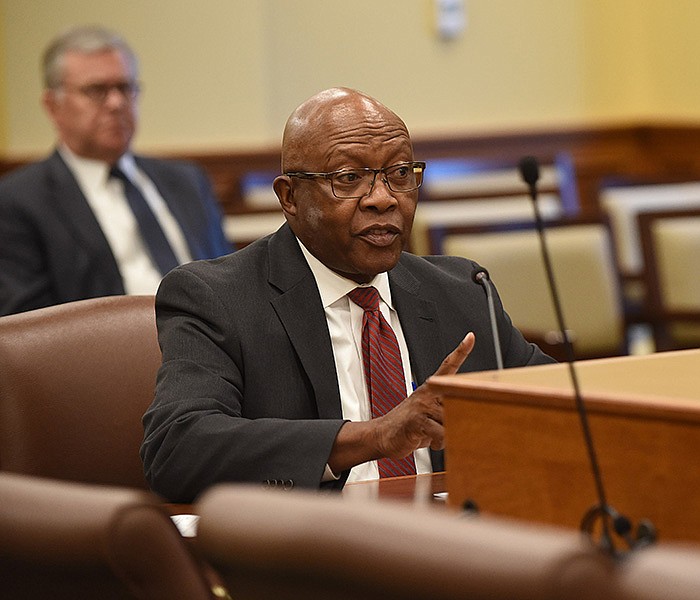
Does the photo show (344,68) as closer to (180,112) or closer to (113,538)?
(180,112)

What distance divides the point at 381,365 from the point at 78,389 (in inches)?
23.7

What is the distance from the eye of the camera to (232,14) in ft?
23.3

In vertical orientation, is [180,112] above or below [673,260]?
above

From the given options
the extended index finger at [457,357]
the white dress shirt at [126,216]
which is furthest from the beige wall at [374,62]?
the extended index finger at [457,357]

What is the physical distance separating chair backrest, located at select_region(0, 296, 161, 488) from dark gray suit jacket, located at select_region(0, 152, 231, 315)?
1426mm

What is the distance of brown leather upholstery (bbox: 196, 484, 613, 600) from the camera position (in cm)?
93

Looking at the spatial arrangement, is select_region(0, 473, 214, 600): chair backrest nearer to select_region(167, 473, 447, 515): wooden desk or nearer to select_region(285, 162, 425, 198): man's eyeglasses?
select_region(167, 473, 447, 515): wooden desk

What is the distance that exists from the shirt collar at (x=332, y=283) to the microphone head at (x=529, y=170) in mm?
903

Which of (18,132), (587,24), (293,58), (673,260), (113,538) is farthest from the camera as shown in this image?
(587,24)

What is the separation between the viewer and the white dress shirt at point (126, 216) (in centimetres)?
453

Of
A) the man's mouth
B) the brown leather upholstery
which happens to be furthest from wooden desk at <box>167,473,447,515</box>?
the brown leather upholstery

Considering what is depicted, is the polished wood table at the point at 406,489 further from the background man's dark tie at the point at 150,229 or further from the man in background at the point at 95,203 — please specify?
the background man's dark tie at the point at 150,229

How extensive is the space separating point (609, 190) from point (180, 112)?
2.23 m

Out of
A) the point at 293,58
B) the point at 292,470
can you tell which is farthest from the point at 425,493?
the point at 293,58
